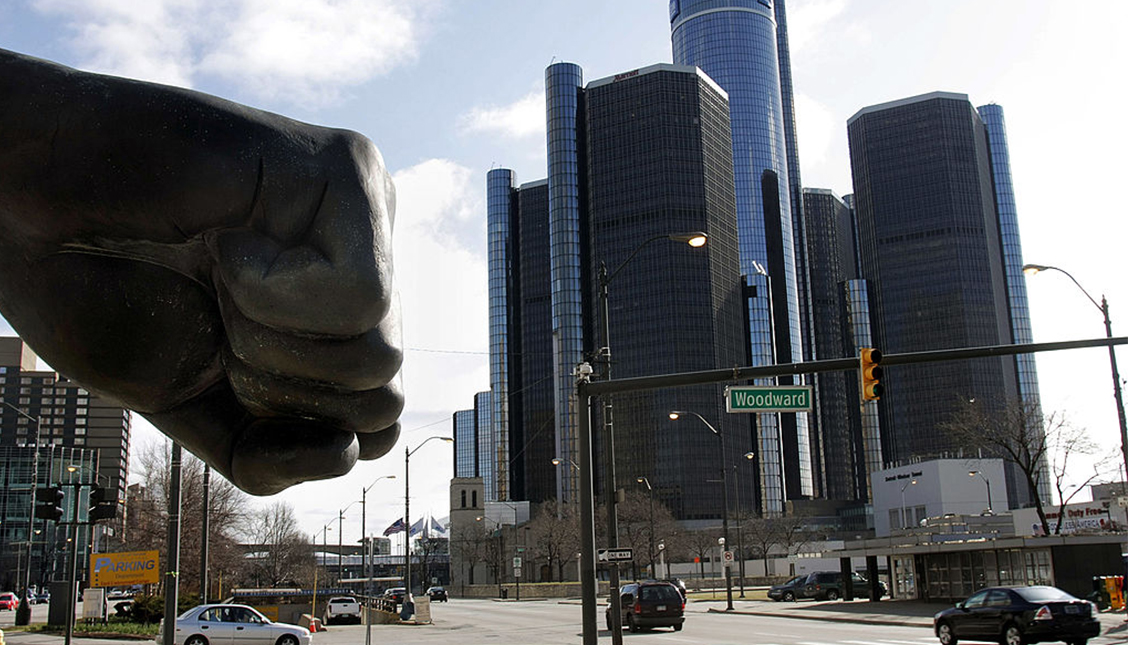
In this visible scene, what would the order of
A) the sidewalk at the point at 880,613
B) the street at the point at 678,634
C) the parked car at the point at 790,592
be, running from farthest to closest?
the parked car at the point at 790,592, the sidewalk at the point at 880,613, the street at the point at 678,634

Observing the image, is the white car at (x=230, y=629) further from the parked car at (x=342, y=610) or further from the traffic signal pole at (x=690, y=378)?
the parked car at (x=342, y=610)

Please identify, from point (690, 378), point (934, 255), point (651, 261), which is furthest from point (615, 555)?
point (934, 255)

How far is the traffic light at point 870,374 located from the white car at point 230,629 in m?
16.9

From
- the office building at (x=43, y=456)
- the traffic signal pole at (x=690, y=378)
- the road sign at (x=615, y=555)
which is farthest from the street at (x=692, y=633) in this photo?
the office building at (x=43, y=456)

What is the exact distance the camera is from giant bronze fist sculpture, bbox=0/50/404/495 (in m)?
A: 2.32

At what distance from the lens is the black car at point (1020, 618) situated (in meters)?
21.3

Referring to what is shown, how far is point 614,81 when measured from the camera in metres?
181

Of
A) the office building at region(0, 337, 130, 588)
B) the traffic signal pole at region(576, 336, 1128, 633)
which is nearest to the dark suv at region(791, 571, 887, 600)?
the traffic signal pole at region(576, 336, 1128, 633)

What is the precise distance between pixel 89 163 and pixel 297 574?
335 feet

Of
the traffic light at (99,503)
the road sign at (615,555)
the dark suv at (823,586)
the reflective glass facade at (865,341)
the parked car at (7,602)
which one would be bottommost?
the parked car at (7,602)

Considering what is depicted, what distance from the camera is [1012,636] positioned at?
22.2 meters

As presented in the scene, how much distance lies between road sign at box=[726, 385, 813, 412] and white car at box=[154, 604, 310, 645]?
1472 centimetres

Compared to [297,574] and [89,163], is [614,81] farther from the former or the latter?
[89,163]

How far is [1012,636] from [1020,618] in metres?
0.55
